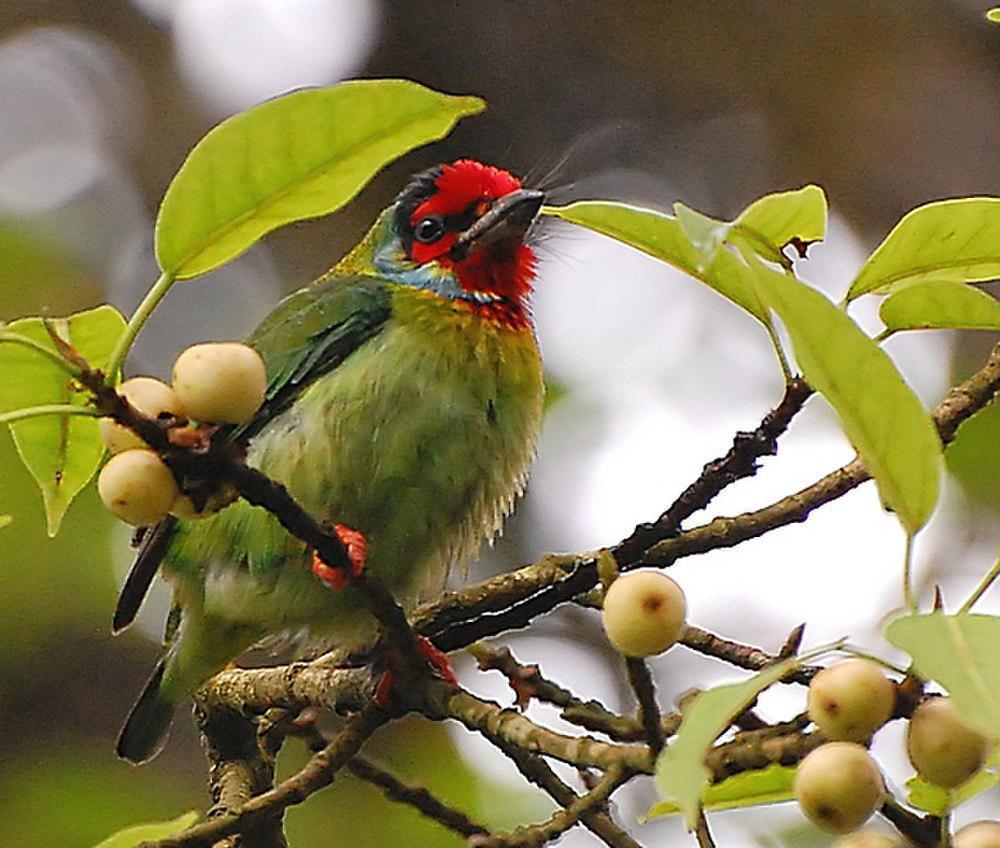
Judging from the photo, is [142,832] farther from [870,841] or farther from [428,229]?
[428,229]

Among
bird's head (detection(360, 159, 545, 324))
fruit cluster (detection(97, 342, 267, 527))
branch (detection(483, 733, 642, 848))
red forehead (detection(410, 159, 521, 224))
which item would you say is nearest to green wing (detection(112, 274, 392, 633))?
bird's head (detection(360, 159, 545, 324))

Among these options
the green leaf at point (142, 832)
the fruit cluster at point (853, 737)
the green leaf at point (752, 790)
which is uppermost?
the green leaf at point (142, 832)

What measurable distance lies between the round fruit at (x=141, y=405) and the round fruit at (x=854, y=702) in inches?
20.5

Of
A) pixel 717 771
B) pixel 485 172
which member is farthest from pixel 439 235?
pixel 717 771

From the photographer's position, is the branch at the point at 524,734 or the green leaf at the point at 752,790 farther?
the green leaf at the point at 752,790

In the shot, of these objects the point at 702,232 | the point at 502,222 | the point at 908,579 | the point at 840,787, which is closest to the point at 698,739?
the point at 840,787

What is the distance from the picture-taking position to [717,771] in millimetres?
1125

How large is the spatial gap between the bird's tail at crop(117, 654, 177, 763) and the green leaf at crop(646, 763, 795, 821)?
121cm

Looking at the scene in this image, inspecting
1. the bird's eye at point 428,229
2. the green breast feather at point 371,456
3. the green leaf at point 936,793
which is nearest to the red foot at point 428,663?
the green breast feather at point 371,456

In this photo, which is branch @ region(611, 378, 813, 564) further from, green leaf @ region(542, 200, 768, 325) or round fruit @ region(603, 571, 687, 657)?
round fruit @ region(603, 571, 687, 657)

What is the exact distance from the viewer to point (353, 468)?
87.7 inches

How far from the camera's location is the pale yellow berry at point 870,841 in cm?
103

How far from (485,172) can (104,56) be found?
237 centimetres

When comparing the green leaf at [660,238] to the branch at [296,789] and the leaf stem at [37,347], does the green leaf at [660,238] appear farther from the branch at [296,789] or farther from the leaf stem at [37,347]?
the branch at [296,789]
